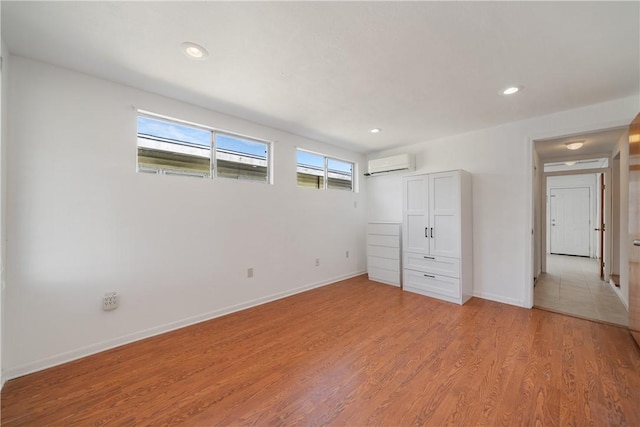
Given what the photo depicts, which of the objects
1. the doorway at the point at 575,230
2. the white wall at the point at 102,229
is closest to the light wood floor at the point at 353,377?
the white wall at the point at 102,229

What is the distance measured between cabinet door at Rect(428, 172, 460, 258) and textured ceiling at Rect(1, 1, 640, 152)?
1.03 metres

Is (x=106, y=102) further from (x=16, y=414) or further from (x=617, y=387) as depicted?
(x=617, y=387)

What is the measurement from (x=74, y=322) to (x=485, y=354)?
145 inches

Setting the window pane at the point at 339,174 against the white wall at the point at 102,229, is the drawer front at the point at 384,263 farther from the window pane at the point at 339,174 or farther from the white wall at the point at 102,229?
the white wall at the point at 102,229

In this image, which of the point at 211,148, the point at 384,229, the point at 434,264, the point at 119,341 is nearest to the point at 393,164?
the point at 384,229

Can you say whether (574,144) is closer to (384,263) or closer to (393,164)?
(393,164)

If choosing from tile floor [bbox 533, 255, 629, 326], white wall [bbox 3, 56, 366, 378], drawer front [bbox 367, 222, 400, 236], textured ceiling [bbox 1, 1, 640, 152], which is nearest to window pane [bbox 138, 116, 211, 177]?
white wall [bbox 3, 56, 366, 378]

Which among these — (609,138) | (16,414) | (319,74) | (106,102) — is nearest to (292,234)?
(319,74)

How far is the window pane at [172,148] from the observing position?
2.67 meters

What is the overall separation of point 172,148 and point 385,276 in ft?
12.5

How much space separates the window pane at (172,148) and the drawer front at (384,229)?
9.79 feet

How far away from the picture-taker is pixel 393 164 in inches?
181

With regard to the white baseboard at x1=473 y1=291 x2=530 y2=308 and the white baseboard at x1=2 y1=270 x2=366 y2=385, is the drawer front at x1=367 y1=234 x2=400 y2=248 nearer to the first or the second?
the white baseboard at x1=473 y1=291 x2=530 y2=308

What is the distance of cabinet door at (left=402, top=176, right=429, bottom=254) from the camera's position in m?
3.86
